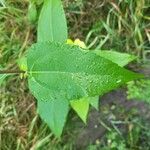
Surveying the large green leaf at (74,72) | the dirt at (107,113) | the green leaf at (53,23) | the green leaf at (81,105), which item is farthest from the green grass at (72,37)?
the large green leaf at (74,72)

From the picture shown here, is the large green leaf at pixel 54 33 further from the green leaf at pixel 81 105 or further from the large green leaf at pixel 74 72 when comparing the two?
the large green leaf at pixel 74 72

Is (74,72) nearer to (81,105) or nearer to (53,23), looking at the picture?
(53,23)

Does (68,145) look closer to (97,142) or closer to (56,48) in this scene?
(97,142)

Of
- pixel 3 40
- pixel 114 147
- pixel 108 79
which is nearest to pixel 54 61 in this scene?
pixel 108 79

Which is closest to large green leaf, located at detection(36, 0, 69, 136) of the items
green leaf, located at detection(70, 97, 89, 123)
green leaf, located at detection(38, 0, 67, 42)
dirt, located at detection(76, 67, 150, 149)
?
green leaf, located at detection(38, 0, 67, 42)

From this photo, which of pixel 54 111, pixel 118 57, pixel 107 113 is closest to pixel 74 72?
pixel 54 111

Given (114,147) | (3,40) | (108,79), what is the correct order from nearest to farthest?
(108,79) < (114,147) < (3,40)

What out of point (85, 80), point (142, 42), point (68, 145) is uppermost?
point (85, 80)

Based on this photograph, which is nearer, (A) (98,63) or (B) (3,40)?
(A) (98,63)
